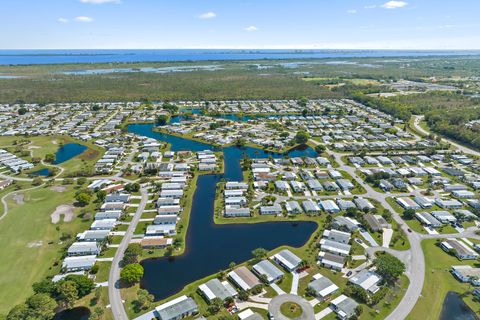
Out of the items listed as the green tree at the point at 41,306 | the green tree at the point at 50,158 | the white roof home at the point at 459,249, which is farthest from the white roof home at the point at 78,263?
the white roof home at the point at 459,249

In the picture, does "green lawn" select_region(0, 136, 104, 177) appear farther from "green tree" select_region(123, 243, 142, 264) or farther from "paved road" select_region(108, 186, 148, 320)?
"green tree" select_region(123, 243, 142, 264)

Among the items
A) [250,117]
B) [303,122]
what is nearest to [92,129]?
[250,117]

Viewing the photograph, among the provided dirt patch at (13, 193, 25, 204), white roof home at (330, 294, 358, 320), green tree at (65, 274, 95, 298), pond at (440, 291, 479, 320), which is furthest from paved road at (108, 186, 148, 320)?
pond at (440, 291, 479, 320)

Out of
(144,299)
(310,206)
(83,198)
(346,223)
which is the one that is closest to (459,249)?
(346,223)

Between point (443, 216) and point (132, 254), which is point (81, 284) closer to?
point (132, 254)

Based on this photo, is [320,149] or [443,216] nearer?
[443,216]

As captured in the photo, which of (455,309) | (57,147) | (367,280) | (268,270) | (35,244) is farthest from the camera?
(57,147)

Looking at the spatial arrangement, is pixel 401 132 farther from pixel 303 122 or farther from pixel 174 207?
pixel 174 207
